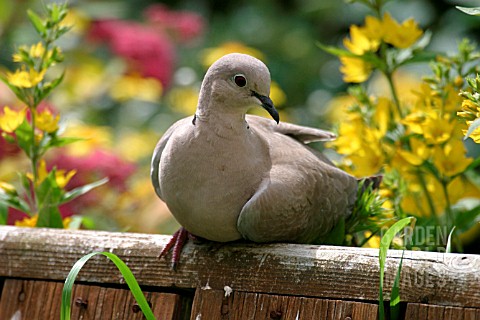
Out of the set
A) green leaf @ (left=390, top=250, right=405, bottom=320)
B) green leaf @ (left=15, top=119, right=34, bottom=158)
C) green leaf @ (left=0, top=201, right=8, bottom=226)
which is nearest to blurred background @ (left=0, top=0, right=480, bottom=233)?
green leaf @ (left=0, top=201, right=8, bottom=226)

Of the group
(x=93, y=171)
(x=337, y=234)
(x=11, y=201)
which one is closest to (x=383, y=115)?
(x=337, y=234)

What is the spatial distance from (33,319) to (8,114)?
51cm

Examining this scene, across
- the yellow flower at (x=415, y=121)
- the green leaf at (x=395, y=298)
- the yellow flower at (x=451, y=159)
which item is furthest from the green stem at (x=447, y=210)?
the green leaf at (x=395, y=298)

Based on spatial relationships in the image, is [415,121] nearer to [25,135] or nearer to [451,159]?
[451,159]

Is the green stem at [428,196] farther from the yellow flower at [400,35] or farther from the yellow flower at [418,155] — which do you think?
the yellow flower at [400,35]

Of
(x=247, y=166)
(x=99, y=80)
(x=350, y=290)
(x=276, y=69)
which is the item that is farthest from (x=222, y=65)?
(x=276, y=69)

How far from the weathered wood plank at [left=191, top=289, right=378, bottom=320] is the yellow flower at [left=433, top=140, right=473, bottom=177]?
537mm

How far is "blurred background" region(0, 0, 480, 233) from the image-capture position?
3.07 metres

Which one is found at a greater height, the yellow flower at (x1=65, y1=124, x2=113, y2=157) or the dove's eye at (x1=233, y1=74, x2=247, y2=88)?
the yellow flower at (x1=65, y1=124, x2=113, y2=157)

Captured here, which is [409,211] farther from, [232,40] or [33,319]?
[232,40]

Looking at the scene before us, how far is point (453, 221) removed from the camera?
2.03m

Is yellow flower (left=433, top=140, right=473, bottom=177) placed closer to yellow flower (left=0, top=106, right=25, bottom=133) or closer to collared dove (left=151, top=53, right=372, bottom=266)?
collared dove (left=151, top=53, right=372, bottom=266)

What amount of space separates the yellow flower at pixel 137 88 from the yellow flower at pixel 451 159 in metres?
1.92

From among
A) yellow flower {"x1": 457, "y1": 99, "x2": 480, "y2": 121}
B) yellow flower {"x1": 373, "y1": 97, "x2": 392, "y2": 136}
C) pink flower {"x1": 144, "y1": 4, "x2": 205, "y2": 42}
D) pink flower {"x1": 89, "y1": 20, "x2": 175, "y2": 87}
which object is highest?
pink flower {"x1": 144, "y1": 4, "x2": 205, "y2": 42}
